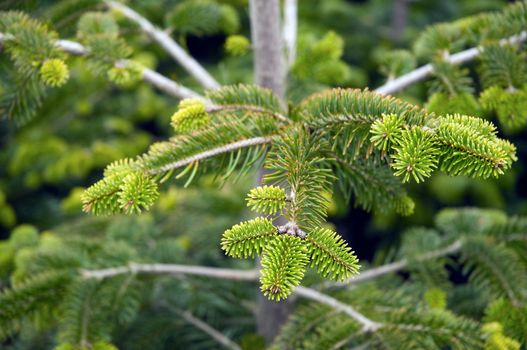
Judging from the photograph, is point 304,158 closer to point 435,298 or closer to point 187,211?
point 435,298

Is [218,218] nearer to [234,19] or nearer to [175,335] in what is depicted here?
[175,335]

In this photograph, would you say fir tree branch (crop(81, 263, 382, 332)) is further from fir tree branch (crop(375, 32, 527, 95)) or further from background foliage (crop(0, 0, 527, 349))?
fir tree branch (crop(375, 32, 527, 95))

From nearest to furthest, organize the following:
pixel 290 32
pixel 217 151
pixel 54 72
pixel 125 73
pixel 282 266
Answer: pixel 282 266 < pixel 217 151 < pixel 54 72 < pixel 125 73 < pixel 290 32

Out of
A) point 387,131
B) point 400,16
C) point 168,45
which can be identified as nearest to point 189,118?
point 387,131

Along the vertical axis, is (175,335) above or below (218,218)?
below

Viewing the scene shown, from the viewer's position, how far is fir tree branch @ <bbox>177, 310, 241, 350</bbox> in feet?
6.86

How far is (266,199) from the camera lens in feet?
3.21

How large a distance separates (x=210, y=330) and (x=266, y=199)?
1369 mm

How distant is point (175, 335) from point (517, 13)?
1.95m

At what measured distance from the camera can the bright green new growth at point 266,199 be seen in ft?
3.19

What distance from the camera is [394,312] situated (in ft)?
4.99

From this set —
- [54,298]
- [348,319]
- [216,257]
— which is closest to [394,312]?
[348,319]

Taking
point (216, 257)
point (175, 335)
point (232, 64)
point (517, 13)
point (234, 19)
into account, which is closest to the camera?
point (517, 13)

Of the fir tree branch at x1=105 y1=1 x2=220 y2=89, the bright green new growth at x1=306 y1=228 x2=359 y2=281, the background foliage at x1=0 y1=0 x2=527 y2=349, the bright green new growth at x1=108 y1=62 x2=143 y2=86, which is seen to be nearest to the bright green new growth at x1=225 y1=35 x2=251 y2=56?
the background foliage at x1=0 y1=0 x2=527 y2=349
